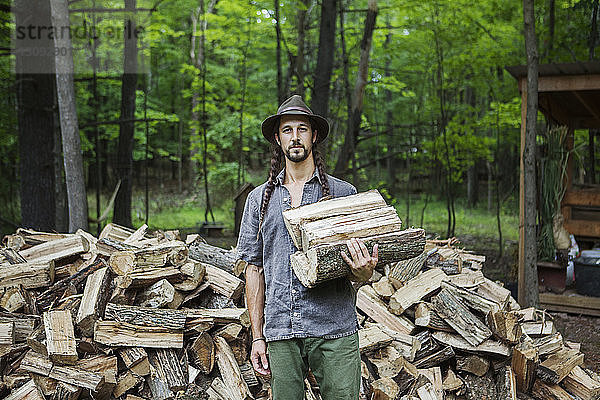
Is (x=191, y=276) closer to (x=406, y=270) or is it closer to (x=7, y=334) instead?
(x=7, y=334)

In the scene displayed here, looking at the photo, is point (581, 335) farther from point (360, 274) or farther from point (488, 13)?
point (488, 13)

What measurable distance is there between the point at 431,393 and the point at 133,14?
10902mm

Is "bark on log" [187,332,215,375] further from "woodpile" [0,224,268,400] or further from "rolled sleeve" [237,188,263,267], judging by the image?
"rolled sleeve" [237,188,263,267]

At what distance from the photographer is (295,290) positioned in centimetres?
247

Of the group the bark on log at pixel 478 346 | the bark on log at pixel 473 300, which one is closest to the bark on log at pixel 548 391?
the bark on log at pixel 478 346

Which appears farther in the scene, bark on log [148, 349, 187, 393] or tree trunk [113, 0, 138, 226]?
tree trunk [113, 0, 138, 226]

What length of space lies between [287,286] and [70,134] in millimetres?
5712

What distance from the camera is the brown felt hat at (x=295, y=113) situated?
2525 millimetres

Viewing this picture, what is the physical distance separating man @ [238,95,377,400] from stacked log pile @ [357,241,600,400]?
4.76 feet

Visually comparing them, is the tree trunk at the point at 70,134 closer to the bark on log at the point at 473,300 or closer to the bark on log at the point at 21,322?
the bark on log at the point at 21,322

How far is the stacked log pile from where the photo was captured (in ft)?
13.0

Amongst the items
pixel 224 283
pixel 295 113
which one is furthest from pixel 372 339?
pixel 295 113

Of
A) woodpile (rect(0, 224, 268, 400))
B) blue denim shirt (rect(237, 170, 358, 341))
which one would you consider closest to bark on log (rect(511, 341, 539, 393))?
woodpile (rect(0, 224, 268, 400))

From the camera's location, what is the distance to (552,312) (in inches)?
282
